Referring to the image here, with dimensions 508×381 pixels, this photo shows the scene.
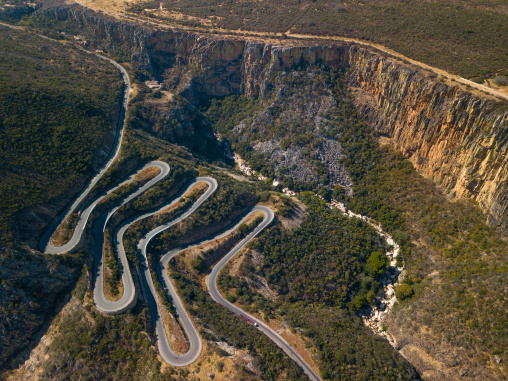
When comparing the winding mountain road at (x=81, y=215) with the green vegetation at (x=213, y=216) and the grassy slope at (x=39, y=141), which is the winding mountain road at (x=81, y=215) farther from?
the green vegetation at (x=213, y=216)

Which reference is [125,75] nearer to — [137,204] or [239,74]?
[239,74]

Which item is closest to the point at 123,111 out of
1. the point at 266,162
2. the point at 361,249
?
the point at 266,162

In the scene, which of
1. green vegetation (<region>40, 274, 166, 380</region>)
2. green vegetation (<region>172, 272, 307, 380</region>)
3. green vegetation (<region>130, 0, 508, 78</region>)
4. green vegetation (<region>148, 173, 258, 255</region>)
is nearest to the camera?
green vegetation (<region>40, 274, 166, 380</region>)

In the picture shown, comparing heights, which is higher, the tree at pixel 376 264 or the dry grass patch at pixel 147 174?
the dry grass patch at pixel 147 174

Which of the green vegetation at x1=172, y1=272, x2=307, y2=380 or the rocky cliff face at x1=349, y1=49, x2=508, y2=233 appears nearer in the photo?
the green vegetation at x1=172, y1=272, x2=307, y2=380

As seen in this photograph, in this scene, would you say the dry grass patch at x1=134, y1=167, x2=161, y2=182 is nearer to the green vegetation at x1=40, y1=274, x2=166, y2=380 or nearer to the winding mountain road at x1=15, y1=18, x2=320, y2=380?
the winding mountain road at x1=15, y1=18, x2=320, y2=380

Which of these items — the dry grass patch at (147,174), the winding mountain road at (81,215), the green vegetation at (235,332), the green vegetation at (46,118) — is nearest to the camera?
the green vegetation at (235,332)

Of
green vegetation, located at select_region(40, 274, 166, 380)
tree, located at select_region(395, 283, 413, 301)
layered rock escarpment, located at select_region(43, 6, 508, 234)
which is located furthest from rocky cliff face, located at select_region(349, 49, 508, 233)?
green vegetation, located at select_region(40, 274, 166, 380)

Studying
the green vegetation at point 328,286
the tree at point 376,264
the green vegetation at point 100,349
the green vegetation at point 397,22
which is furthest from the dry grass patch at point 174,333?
the green vegetation at point 397,22
